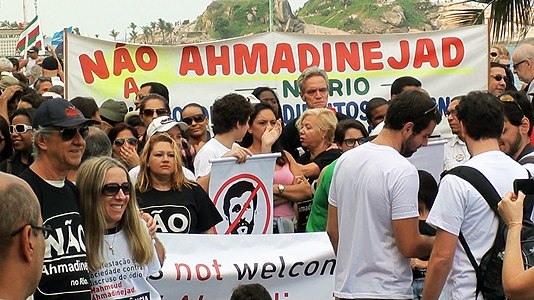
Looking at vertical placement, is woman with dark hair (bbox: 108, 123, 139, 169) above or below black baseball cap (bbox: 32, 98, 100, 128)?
below

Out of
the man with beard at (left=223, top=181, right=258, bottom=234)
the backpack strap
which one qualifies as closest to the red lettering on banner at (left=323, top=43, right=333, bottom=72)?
the man with beard at (left=223, top=181, right=258, bottom=234)

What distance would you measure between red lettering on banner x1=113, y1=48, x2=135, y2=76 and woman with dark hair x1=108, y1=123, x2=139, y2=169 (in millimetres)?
3008

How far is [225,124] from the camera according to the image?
318 inches

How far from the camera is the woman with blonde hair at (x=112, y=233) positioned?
5.65 m

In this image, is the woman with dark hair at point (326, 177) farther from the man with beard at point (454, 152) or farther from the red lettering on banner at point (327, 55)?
the red lettering on banner at point (327, 55)

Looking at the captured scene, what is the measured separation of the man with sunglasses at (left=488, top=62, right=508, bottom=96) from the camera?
11.7 m

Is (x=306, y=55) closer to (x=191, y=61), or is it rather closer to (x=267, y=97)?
(x=191, y=61)

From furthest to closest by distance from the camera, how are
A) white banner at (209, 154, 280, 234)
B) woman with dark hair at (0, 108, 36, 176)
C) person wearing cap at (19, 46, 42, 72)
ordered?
person wearing cap at (19, 46, 42, 72) → white banner at (209, 154, 280, 234) → woman with dark hair at (0, 108, 36, 176)

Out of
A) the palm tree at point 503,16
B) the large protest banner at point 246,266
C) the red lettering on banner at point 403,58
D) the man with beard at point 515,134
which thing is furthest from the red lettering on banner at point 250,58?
the palm tree at point 503,16

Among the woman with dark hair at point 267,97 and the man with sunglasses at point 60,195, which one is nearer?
the man with sunglasses at point 60,195

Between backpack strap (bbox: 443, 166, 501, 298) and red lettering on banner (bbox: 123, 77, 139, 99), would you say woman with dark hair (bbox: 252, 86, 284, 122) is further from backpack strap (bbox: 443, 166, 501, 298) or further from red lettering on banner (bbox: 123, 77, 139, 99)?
backpack strap (bbox: 443, 166, 501, 298)

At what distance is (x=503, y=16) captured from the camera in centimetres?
1568

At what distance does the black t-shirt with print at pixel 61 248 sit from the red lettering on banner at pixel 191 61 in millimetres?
6019

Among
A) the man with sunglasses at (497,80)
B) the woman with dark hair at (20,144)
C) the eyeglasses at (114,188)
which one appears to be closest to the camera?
the eyeglasses at (114,188)
